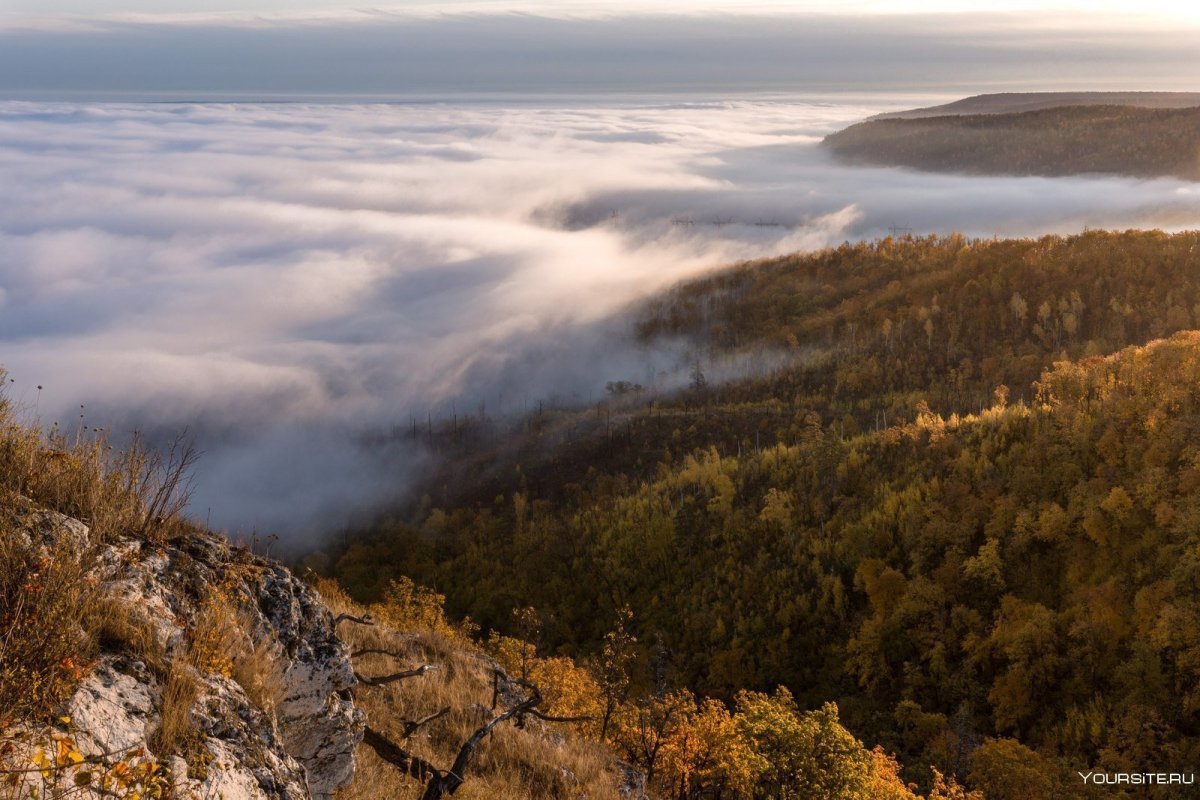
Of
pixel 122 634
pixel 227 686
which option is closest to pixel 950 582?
pixel 227 686

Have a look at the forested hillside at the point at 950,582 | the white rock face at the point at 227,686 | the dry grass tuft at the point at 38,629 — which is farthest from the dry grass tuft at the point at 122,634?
the forested hillside at the point at 950,582

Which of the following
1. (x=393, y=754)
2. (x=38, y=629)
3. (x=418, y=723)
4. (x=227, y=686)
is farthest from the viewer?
(x=393, y=754)

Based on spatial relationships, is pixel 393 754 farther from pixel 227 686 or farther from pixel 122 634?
pixel 122 634

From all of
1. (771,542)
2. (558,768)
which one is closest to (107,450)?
(558,768)

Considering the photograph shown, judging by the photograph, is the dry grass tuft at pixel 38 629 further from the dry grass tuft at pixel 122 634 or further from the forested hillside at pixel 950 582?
the forested hillside at pixel 950 582

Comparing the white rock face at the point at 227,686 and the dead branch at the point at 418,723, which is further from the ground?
the white rock face at the point at 227,686

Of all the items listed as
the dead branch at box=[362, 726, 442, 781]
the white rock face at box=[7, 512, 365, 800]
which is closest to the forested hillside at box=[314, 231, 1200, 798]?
the dead branch at box=[362, 726, 442, 781]

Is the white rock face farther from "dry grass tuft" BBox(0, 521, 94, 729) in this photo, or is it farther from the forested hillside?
the forested hillside

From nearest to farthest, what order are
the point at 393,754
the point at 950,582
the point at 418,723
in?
the point at 418,723 < the point at 393,754 < the point at 950,582
